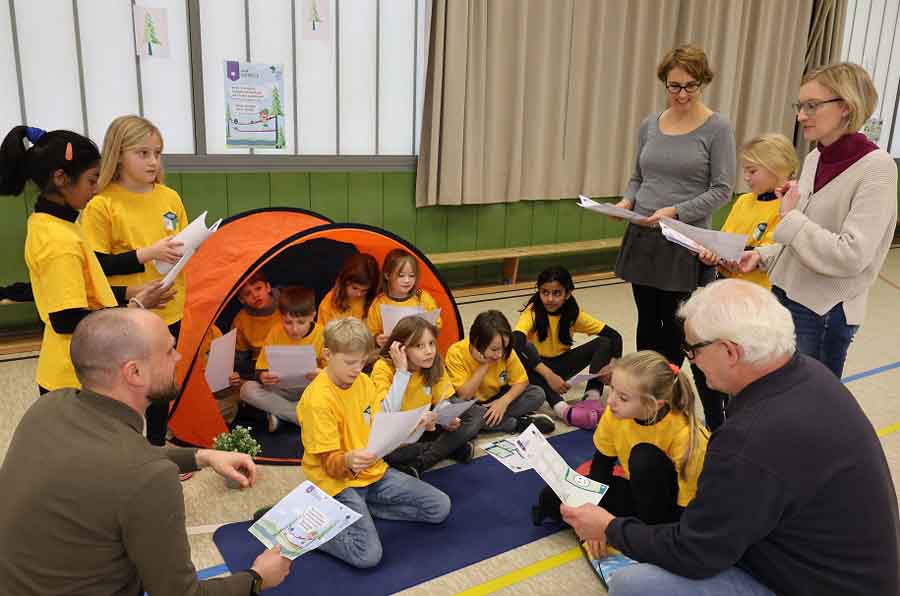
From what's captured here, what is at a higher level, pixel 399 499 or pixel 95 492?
pixel 95 492

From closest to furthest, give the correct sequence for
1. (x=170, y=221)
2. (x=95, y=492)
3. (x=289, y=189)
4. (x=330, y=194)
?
(x=95, y=492) < (x=170, y=221) < (x=289, y=189) < (x=330, y=194)

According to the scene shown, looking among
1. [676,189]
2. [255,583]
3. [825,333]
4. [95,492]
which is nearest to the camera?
[95,492]

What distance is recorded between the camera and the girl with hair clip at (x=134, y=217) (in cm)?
230

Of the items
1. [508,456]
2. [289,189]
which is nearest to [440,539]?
[508,456]

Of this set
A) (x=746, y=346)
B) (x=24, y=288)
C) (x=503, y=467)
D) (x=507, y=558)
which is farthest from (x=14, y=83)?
(x=746, y=346)

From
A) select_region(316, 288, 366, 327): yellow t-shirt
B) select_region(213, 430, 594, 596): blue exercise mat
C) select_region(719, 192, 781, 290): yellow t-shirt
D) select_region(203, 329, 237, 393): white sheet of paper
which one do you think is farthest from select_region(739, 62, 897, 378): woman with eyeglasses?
select_region(203, 329, 237, 393): white sheet of paper

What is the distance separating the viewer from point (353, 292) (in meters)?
3.40

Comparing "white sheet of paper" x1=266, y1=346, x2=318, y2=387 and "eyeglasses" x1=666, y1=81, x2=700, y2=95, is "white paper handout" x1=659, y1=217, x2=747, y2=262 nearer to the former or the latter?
"eyeglasses" x1=666, y1=81, x2=700, y2=95

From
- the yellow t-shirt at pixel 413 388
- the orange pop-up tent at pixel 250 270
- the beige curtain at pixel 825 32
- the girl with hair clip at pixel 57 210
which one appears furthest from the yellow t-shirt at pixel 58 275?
the beige curtain at pixel 825 32

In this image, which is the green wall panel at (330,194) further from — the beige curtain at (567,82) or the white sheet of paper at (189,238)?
the white sheet of paper at (189,238)

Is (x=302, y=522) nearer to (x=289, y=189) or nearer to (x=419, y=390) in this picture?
(x=419, y=390)

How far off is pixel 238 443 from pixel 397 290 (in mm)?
1053

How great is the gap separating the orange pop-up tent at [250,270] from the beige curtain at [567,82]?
1516 millimetres

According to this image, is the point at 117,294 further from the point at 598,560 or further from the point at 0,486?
the point at 598,560
